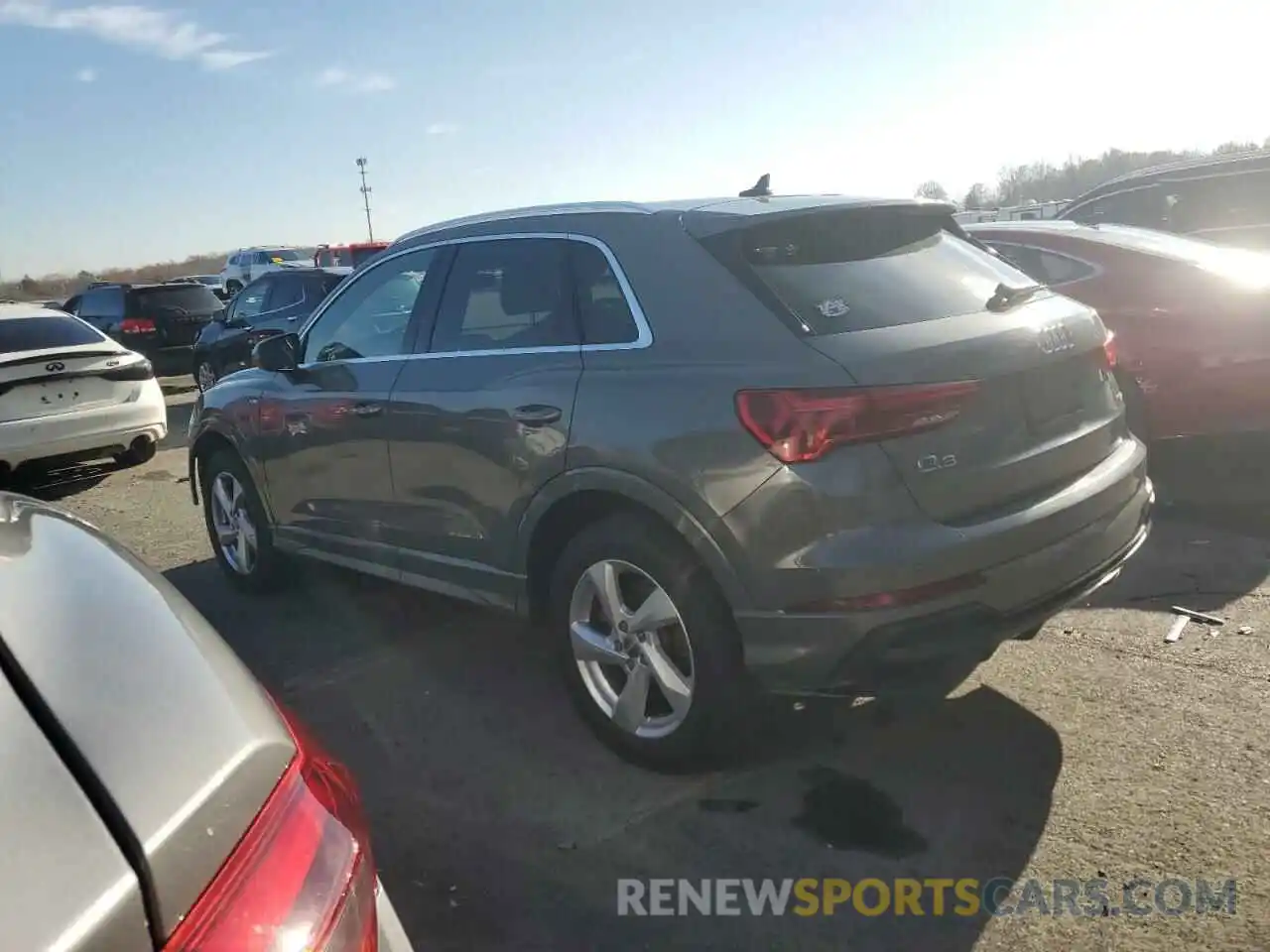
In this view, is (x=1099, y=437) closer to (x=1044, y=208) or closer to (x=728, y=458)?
(x=728, y=458)

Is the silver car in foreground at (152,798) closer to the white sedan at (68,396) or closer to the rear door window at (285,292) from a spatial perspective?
the white sedan at (68,396)

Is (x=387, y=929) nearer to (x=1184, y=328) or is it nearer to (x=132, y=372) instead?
(x=1184, y=328)

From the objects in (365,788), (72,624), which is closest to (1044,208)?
(365,788)

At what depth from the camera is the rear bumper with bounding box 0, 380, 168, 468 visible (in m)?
8.37

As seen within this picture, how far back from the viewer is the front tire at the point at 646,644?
129 inches

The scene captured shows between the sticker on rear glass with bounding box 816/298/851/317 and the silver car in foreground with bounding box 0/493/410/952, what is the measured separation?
6.99 ft

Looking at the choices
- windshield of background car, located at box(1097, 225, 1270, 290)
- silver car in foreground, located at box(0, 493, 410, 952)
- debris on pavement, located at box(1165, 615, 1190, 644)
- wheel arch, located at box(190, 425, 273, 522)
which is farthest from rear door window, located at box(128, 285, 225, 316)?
silver car in foreground, located at box(0, 493, 410, 952)

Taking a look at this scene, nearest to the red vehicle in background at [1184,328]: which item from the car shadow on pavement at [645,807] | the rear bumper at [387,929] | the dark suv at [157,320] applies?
the car shadow on pavement at [645,807]

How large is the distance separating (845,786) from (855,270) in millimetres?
1661

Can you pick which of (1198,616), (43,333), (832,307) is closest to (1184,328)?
(1198,616)

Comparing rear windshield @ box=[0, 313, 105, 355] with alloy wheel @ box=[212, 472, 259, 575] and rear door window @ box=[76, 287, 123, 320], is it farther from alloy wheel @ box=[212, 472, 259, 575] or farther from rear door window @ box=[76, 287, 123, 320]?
rear door window @ box=[76, 287, 123, 320]

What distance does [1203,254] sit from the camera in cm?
613

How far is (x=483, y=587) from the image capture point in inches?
160

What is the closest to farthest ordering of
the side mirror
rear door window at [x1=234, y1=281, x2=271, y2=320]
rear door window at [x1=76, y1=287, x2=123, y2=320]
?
1. the side mirror
2. rear door window at [x1=234, y1=281, x2=271, y2=320]
3. rear door window at [x1=76, y1=287, x2=123, y2=320]
